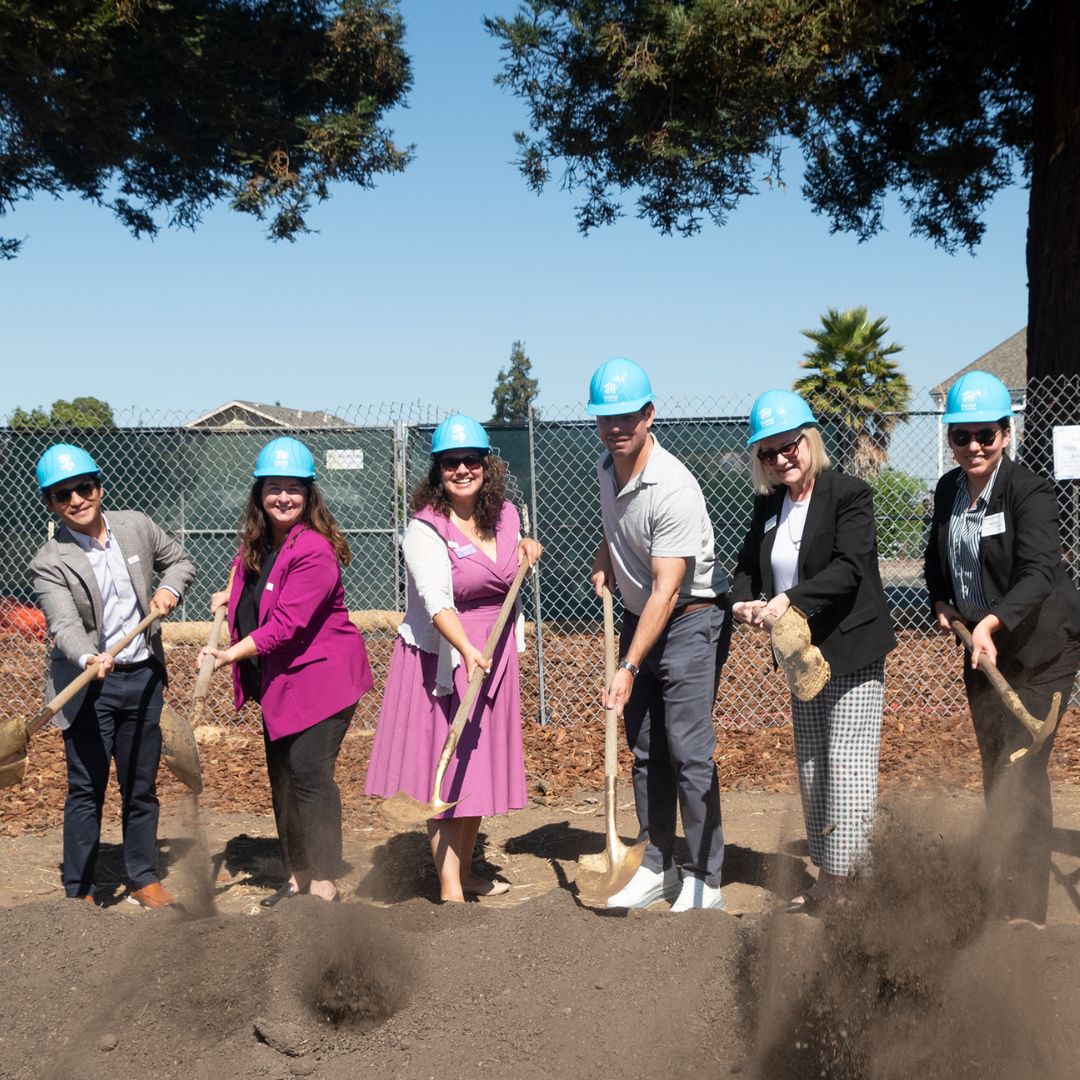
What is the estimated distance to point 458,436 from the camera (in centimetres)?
453

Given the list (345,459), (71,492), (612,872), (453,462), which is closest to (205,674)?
(71,492)

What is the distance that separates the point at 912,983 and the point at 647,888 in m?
1.55

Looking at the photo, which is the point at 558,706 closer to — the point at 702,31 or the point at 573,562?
the point at 573,562

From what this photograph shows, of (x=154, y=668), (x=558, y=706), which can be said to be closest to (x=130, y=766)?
(x=154, y=668)

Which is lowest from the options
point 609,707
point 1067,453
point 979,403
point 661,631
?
point 609,707

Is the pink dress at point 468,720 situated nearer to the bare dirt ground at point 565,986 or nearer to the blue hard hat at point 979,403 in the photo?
the bare dirt ground at point 565,986

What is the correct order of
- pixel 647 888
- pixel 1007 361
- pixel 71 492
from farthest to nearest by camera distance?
1. pixel 1007 361
2. pixel 71 492
3. pixel 647 888

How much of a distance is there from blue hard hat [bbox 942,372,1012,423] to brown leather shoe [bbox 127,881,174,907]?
141 inches

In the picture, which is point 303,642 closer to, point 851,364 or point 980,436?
point 980,436

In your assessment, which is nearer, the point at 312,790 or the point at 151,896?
the point at 312,790

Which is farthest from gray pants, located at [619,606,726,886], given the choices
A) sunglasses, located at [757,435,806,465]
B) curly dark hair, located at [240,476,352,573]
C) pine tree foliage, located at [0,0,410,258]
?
pine tree foliage, located at [0,0,410,258]

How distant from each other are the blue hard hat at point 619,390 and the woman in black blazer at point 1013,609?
104 cm

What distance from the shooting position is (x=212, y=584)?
1193cm

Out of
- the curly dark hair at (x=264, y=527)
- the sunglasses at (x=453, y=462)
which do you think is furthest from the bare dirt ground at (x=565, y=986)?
the sunglasses at (x=453, y=462)
